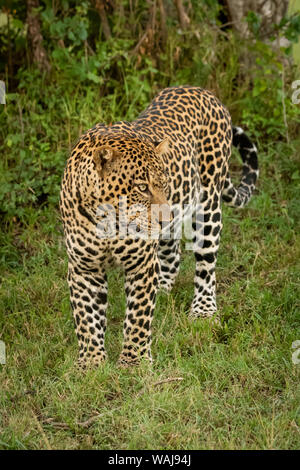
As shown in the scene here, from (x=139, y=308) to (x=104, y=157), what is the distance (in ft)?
3.77

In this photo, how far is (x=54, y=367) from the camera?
4922 millimetres

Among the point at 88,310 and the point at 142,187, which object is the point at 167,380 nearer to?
the point at 88,310

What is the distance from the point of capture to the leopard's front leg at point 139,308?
4.71m

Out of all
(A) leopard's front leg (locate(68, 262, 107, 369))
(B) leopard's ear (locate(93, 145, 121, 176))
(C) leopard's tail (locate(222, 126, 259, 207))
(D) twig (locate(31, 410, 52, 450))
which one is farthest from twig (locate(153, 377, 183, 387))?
(C) leopard's tail (locate(222, 126, 259, 207))

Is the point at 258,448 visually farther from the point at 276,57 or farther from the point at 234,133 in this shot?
the point at 276,57

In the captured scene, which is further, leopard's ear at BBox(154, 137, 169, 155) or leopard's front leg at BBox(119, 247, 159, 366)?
leopard's front leg at BBox(119, 247, 159, 366)

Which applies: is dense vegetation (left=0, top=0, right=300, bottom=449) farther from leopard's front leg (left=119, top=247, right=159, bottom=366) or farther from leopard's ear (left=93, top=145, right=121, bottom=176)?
leopard's ear (left=93, top=145, right=121, bottom=176)

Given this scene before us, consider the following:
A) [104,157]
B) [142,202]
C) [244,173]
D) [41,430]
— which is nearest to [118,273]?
[244,173]

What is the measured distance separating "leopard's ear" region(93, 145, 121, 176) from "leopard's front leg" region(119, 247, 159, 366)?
28.7 inches

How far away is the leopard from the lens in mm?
4309

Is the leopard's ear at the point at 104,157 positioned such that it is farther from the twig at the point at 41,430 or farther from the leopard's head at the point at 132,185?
the twig at the point at 41,430

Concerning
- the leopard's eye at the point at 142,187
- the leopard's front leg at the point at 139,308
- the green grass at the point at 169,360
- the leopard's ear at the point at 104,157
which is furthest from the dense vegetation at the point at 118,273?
the leopard's ear at the point at 104,157

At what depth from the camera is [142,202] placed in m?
4.32
